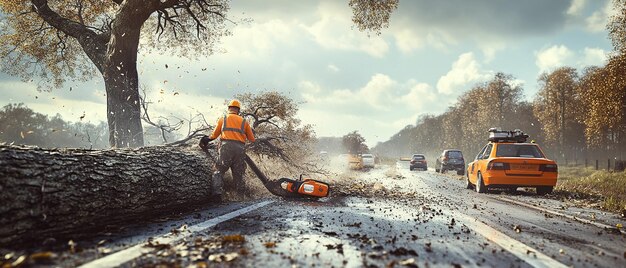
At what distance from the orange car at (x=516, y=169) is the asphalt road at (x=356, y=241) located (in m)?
4.89

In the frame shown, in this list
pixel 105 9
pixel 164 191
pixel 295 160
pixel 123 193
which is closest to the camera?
pixel 123 193

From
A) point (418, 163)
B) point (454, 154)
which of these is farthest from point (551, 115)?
point (454, 154)

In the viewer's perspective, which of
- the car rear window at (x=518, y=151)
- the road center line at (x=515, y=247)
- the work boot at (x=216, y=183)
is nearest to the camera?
the road center line at (x=515, y=247)

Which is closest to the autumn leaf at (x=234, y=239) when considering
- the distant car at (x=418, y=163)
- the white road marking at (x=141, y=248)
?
the white road marking at (x=141, y=248)

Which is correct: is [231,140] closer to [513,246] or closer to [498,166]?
[513,246]

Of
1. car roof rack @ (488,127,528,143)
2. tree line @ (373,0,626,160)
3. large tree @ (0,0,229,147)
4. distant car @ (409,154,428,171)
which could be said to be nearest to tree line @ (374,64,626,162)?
tree line @ (373,0,626,160)

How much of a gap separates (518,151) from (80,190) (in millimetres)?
11717

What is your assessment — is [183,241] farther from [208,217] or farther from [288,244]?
[208,217]

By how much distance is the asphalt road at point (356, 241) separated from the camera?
321 cm

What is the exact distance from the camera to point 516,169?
11320 mm

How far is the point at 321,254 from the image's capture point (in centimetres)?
345

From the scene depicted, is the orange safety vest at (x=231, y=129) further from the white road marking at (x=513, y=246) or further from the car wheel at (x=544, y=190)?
the car wheel at (x=544, y=190)

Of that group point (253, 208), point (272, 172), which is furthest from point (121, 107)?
point (253, 208)

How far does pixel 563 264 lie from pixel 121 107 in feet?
41.4
